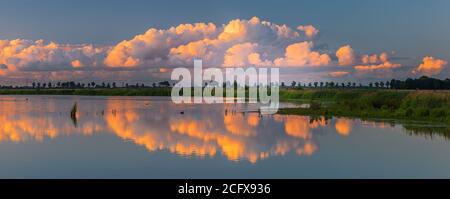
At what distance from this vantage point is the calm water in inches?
681

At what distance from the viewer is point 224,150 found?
71.8 ft

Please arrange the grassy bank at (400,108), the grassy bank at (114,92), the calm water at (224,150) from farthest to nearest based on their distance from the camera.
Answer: the grassy bank at (114,92) < the grassy bank at (400,108) < the calm water at (224,150)

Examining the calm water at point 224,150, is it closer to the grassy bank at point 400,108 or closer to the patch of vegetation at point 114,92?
the grassy bank at point 400,108

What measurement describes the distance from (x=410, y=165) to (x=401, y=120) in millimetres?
15977

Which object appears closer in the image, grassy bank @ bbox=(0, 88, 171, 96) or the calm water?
the calm water

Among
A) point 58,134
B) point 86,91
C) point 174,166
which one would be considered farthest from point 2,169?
point 86,91

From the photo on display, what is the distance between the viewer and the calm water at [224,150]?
1730cm

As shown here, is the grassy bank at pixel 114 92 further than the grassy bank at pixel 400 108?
Yes

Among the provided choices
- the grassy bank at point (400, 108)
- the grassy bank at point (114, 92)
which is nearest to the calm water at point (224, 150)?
the grassy bank at point (400, 108)

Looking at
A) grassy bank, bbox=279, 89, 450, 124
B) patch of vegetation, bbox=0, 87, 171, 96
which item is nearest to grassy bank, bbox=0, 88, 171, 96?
patch of vegetation, bbox=0, 87, 171, 96

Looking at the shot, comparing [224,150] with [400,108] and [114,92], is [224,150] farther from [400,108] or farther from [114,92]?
[114,92]

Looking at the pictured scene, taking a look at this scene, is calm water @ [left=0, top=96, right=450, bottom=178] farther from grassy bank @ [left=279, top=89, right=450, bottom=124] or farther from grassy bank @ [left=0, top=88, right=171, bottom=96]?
grassy bank @ [left=0, top=88, right=171, bottom=96]

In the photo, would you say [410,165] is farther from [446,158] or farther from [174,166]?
[174,166]

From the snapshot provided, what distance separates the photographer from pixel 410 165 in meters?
18.6
